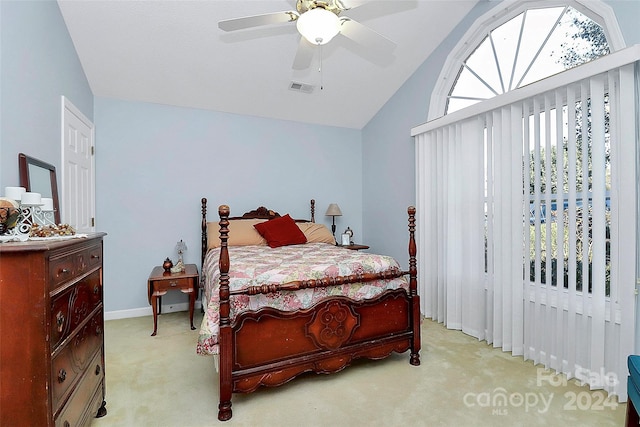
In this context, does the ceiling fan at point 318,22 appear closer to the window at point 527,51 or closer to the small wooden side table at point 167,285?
the window at point 527,51

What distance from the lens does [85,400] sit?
158 cm

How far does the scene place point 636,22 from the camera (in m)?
2.04

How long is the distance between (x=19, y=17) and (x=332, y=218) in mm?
3729

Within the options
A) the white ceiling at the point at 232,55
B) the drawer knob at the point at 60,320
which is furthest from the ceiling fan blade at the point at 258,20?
the drawer knob at the point at 60,320

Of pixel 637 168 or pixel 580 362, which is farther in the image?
pixel 580 362

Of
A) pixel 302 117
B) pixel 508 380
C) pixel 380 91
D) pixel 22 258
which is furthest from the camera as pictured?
pixel 302 117

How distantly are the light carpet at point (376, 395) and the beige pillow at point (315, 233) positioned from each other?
1.83 meters

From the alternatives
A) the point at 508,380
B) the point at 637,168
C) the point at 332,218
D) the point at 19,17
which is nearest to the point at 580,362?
the point at 508,380

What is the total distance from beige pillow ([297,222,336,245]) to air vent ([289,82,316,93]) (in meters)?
1.70

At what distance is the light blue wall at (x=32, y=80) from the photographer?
187 centimetres

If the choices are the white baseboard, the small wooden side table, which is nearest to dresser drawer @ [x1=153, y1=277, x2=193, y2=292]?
the small wooden side table

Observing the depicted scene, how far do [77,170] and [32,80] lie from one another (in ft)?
3.61

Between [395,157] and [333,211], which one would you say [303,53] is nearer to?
[395,157]

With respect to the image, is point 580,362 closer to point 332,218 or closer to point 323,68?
point 332,218
